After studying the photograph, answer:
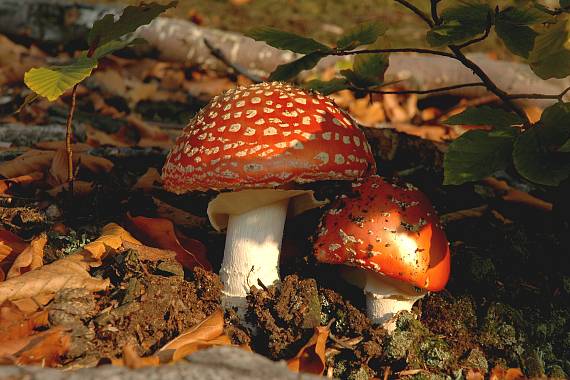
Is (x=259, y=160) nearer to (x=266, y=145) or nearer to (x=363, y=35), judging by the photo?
(x=266, y=145)

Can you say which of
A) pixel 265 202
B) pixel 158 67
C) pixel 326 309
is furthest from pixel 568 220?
pixel 158 67

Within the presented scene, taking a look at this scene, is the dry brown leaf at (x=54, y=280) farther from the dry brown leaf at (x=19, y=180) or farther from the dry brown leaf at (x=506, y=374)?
the dry brown leaf at (x=506, y=374)

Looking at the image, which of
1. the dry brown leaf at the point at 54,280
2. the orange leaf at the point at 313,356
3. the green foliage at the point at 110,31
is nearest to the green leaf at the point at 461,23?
the green foliage at the point at 110,31

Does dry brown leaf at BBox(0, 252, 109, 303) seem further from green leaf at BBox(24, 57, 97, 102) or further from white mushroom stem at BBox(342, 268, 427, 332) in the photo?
white mushroom stem at BBox(342, 268, 427, 332)

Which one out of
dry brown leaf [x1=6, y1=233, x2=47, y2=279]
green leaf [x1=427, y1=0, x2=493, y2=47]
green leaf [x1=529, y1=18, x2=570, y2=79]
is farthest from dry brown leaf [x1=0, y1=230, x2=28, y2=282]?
green leaf [x1=529, y1=18, x2=570, y2=79]

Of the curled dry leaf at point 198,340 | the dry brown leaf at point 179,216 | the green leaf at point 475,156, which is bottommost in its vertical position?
the dry brown leaf at point 179,216
